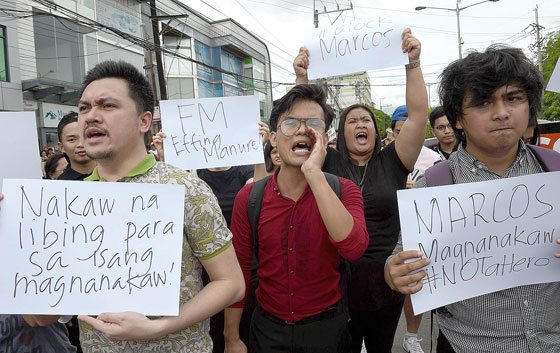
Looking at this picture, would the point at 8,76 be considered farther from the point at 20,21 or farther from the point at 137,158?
the point at 137,158

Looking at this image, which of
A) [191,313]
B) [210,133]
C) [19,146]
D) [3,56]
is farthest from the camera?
[3,56]

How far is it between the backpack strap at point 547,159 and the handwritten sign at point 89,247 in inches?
50.1

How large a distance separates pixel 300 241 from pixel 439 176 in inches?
24.7

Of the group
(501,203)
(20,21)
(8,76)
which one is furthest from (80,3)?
(501,203)

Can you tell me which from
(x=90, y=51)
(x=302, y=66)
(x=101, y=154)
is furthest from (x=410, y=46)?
(x=90, y=51)

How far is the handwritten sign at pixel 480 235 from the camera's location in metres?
1.45

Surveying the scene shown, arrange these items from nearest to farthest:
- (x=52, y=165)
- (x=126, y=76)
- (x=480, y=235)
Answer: (x=480, y=235) < (x=126, y=76) < (x=52, y=165)

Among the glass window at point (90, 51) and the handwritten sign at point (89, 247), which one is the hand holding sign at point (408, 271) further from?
the glass window at point (90, 51)

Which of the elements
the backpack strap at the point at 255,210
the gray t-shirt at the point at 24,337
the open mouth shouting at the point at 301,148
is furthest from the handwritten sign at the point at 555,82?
the gray t-shirt at the point at 24,337

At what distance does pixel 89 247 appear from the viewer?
132 centimetres

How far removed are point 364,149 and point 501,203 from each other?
4.29ft

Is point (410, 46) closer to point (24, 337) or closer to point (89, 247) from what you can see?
point (89, 247)

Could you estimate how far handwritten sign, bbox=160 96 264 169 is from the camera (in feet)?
9.96

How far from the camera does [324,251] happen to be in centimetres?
186
